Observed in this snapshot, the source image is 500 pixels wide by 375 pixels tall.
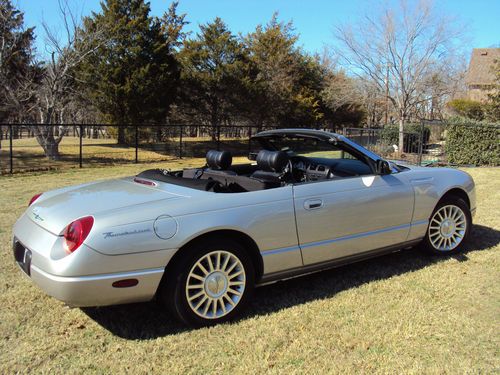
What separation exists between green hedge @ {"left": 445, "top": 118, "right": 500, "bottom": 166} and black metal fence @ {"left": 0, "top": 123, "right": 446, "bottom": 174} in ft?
2.04

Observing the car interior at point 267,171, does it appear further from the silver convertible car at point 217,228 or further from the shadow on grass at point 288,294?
the shadow on grass at point 288,294

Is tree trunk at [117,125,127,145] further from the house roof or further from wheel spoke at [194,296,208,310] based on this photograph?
the house roof

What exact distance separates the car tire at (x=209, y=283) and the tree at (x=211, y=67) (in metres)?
23.3

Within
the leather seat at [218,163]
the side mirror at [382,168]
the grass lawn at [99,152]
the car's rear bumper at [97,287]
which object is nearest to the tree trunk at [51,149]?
the grass lawn at [99,152]

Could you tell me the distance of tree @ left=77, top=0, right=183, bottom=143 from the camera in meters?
21.8

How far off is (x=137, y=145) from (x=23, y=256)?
578 inches

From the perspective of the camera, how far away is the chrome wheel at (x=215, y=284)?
3363 millimetres

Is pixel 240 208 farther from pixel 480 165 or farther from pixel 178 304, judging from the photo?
pixel 480 165

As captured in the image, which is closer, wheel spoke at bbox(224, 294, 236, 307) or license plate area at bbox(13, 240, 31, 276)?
license plate area at bbox(13, 240, 31, 276)

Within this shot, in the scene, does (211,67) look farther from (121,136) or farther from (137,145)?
(137,145)

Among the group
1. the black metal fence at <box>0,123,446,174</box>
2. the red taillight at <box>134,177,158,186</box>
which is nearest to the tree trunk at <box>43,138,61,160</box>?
the black metal fence at <box>0,123,446,174</box>

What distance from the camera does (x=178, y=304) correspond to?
3.29 meters

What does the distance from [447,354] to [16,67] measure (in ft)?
71.4

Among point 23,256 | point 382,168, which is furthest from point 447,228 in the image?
point 23,256
